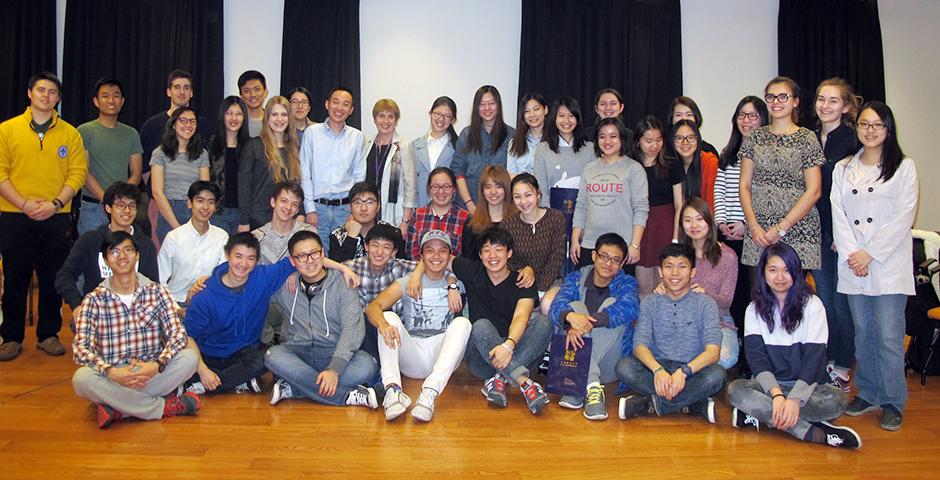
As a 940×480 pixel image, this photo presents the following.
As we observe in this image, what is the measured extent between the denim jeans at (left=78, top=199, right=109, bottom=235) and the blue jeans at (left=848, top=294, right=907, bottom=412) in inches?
161

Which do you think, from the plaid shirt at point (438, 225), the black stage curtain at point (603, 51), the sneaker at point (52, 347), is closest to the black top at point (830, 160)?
the plaid shirt at point (438, 225)

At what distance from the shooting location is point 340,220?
4344 mm

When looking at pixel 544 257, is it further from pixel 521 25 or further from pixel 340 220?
pixel 521 25

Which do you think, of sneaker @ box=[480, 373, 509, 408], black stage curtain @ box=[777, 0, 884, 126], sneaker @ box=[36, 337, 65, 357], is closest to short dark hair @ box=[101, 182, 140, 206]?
sneaker @ box=[36, 337, 65, 357]

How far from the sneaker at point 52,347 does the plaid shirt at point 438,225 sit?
202 centimetres

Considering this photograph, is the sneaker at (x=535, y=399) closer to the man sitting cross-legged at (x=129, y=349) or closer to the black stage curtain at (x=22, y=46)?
the man sitting cross-legged at (x=129, y=349)

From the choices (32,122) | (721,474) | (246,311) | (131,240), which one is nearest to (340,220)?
(246,311)

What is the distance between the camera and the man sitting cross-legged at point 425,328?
3311mm

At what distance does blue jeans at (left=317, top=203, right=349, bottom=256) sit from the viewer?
171 inches

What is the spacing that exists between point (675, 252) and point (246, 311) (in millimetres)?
2029

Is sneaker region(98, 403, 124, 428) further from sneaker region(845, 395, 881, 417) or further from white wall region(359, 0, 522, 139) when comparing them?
white wall region(359, 0, 522, 139)

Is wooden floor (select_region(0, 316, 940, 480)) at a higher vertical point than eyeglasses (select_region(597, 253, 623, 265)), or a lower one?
lower

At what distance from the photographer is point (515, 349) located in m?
3.57

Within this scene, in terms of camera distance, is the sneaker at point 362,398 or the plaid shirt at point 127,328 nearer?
the plaid shirt at point 127,328
